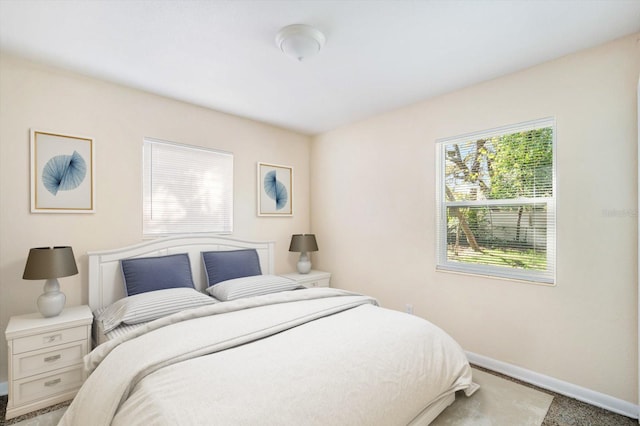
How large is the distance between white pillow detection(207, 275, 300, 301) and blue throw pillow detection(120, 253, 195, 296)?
11.0 inches

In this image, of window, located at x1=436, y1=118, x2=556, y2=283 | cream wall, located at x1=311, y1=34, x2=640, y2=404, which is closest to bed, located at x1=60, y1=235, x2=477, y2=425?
cream wall, located at x1=311, y1=34, x2=640, y2=404

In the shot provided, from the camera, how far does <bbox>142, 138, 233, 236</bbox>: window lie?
3.00 meters

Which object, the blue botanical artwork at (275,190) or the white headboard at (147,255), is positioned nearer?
the white headboard at (147,255)

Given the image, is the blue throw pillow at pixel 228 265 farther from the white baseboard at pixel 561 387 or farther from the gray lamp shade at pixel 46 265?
the white baseboard at pixel 561 387

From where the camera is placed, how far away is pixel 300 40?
1992 mm

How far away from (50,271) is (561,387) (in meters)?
3.69

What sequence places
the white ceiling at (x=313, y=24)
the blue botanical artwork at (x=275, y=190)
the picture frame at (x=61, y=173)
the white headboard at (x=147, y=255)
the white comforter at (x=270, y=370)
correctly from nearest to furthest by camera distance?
the white comforter at (x=270, y=370)
the white ceiling at (x=313, y=24)
the picture frame at (x=61, y=173)
the white headboard at (x=147, y=255)
the blue botanical artwork at (x=275, y=190)

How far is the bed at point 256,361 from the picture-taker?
49.9 inches

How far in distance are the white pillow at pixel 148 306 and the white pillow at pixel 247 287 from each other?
22 centimetres

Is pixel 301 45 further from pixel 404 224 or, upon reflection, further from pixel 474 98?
pixel 404 224

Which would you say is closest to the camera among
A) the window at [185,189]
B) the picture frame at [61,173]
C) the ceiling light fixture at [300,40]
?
the ceiling light fixture at [300,40]

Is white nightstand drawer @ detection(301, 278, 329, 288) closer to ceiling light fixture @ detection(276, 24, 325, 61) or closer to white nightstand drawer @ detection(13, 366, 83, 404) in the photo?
white nightstand drawer @ detection(13, 366, 83, 404)

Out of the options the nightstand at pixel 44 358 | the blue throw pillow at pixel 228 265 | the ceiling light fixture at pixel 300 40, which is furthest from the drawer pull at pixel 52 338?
the ceiling light fixture at pixel 300 40

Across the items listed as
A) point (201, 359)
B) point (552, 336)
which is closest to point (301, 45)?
point (201, 359)
